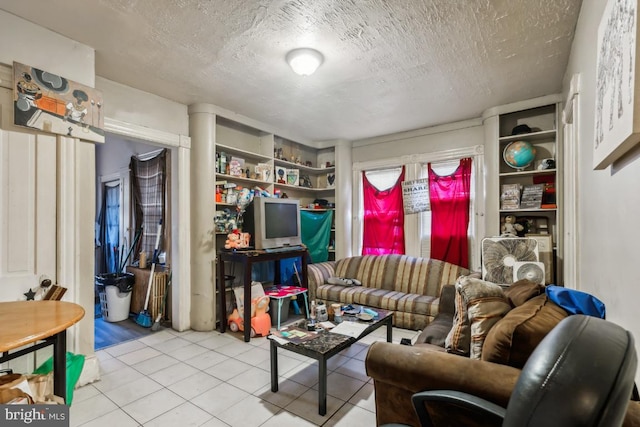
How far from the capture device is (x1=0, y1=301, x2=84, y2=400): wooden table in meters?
1.25

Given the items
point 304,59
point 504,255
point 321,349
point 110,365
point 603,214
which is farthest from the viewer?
point 504,255

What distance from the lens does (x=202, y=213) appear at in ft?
11.3

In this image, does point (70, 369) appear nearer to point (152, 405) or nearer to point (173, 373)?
point (152, 405)

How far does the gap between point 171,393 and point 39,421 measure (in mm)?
1014

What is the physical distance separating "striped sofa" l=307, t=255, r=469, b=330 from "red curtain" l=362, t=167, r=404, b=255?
1.30ft

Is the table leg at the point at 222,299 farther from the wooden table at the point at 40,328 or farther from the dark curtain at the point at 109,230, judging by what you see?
the dark curtain at the point at 109,230

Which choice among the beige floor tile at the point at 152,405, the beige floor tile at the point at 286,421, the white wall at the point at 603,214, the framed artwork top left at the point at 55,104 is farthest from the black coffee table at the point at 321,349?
the framed artwork top left at the point at 55,104

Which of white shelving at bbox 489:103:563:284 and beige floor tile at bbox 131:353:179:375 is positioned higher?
white shelving at bbox 489:103:563:284

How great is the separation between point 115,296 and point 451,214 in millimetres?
4509

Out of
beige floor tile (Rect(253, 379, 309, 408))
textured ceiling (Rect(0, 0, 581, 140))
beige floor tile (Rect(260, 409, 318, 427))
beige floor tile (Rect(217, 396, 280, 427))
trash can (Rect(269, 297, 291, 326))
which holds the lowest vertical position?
beige floor tile (Rect(253, 379, 309, 408))

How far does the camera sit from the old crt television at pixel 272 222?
3523 millimetres

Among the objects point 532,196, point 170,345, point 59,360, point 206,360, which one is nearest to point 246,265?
point 206,360

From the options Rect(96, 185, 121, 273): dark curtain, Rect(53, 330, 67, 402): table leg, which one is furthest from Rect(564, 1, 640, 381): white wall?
Rect(96, 185, 121, 273): dark curtain

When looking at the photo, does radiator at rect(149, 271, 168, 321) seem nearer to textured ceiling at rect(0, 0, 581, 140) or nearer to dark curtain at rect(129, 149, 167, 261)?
dark curtain at rect(129, 149, 167, 261)
